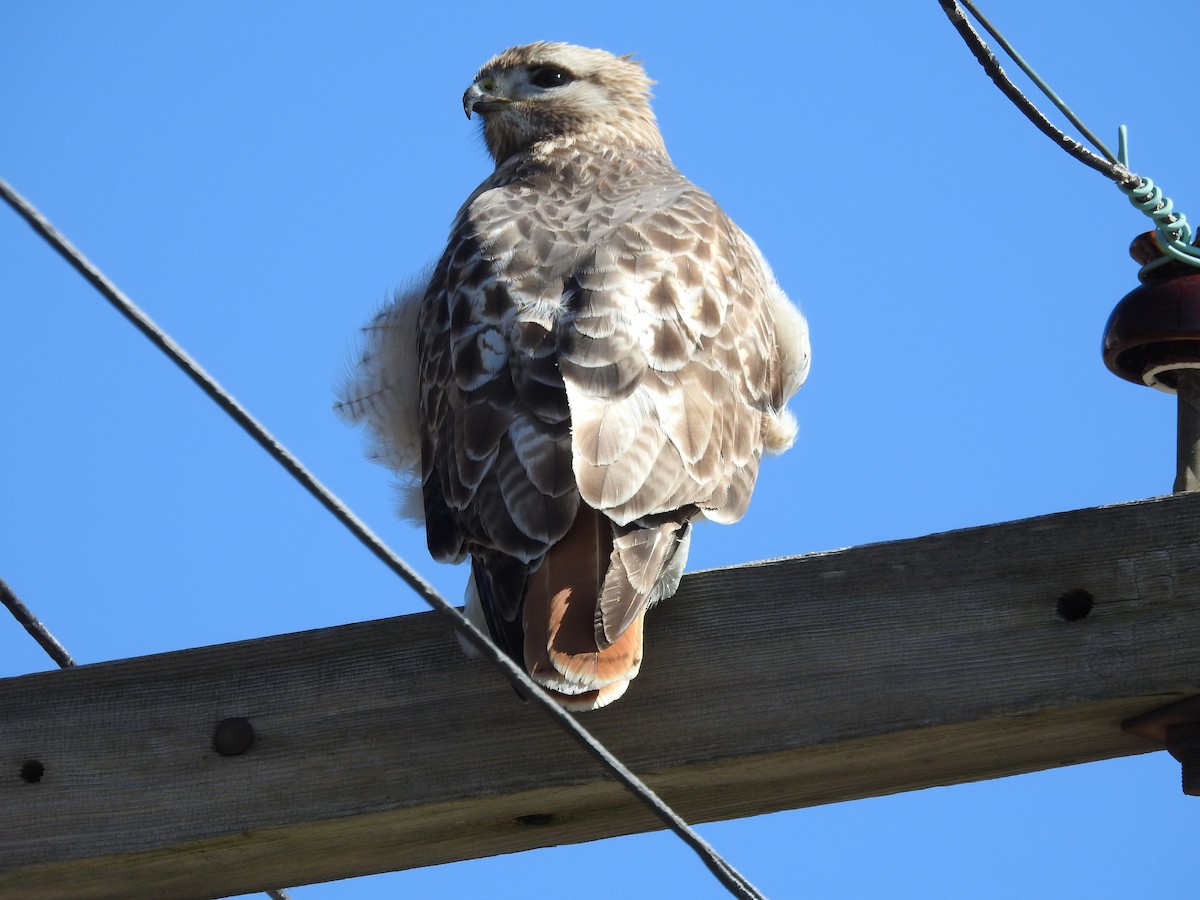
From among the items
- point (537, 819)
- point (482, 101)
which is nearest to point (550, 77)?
point (482, 101)

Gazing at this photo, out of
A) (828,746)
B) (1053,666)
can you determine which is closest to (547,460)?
(828,746)

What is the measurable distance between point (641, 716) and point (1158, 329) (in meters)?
1.28

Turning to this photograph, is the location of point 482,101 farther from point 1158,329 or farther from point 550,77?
point 1158,329

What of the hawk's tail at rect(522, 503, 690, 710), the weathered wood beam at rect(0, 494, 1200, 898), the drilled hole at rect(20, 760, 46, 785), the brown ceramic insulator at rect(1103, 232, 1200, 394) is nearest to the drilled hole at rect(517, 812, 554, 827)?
the weathered wood beam at rect(0, 494, 1200, 898)

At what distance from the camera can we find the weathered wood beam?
266 cm

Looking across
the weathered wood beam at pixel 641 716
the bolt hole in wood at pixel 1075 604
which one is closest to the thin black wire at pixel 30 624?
the weathered wood beam at pixel 641 716

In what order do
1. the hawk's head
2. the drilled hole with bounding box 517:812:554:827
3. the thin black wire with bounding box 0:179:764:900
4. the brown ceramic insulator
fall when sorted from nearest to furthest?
the thin black wire with bounding box 0:179:764:900
the drilled hole with bounding box 517:812:554:827
the brown ceramic insulator
the hawk's head

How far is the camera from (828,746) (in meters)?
2.68

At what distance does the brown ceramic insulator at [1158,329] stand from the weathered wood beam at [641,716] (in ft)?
2.17

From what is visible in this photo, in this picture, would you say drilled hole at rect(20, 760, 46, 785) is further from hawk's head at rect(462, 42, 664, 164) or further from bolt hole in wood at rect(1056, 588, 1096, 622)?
hawk's head at rect(462, 42, 664, 164)

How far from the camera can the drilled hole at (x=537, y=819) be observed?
113 inches

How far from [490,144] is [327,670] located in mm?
3267

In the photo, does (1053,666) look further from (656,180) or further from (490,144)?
(490,144)

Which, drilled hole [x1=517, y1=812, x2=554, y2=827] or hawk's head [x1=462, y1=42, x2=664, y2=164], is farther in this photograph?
hawk's head [x1=462, y1=42, x2=664, y2=164]
